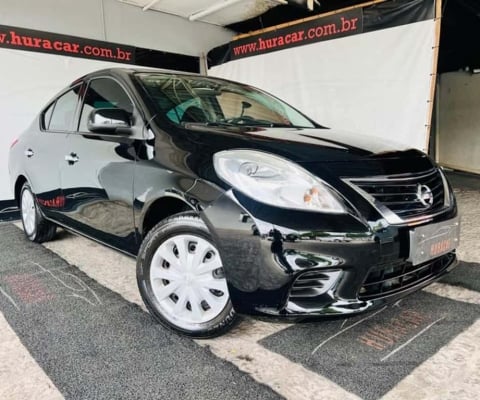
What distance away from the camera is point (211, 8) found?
19.1 feet

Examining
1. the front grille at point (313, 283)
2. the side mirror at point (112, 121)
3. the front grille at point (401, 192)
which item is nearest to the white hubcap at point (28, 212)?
the side mirror at point (112, 121)

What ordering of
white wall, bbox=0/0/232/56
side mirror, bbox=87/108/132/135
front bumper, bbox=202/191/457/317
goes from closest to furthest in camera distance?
front bumper, bbox=202/191/457/317
side mirror, bbox=87/108/132/135
white wall, bbox=0/0/232/56

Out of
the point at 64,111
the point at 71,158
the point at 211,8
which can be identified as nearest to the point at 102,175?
the point at 71,158

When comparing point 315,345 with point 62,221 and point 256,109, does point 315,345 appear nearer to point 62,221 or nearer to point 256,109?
point 256,109

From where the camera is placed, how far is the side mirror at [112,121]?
6.84 feet

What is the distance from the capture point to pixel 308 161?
1.62 meters

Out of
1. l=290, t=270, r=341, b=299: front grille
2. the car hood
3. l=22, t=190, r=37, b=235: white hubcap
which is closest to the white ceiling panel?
l=22, t=190, r=37, b=235: white hubcap

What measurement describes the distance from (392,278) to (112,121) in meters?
1.58

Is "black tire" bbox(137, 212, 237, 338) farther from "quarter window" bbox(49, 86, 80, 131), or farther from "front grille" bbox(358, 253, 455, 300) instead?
"quarter window" bbox(49, 86, 80, 131)

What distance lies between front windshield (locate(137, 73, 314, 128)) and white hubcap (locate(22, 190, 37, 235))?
176 centimetres

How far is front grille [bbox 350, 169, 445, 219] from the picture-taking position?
5.24ft

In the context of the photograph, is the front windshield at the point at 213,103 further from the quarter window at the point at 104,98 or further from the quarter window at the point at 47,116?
the quarter window at the point at 47,116

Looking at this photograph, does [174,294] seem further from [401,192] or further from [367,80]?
[367,80]

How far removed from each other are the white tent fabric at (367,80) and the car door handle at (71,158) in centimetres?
316
